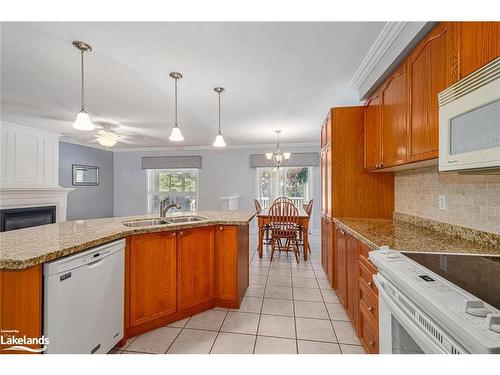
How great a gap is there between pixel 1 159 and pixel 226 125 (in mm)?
3587

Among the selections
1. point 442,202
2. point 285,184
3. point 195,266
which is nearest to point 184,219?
point 195,266

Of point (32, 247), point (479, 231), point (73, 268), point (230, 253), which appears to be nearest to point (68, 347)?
point (73, 268)

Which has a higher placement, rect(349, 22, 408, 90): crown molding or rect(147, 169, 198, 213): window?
rect(349, 22, 408, 90): crown molding

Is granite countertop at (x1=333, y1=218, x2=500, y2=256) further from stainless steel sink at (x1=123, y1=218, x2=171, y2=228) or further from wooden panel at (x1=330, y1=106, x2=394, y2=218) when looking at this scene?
stainless steel sink at (x1=123, y1=218, x2=171, y2=228)

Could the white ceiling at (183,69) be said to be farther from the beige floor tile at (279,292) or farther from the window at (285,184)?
the beige floor tile at (279,292)

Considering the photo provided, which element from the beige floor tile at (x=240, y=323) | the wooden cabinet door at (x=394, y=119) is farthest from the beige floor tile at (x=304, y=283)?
the wooden cabinet door at (x=394, y=119)

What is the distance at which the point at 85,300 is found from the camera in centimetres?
132

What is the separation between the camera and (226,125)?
4188mm

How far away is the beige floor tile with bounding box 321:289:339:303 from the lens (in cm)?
239

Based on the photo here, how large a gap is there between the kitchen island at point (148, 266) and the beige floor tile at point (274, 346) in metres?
0.52

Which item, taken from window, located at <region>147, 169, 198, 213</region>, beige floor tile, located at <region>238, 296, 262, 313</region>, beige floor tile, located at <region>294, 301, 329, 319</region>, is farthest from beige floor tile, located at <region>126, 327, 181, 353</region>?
window, located at <region>147, 169, 198, 213</region>

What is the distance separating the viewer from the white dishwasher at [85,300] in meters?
1.13

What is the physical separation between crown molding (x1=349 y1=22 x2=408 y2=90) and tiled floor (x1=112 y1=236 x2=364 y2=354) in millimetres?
2281

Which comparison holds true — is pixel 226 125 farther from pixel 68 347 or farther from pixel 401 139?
Result: pixel 68 347
